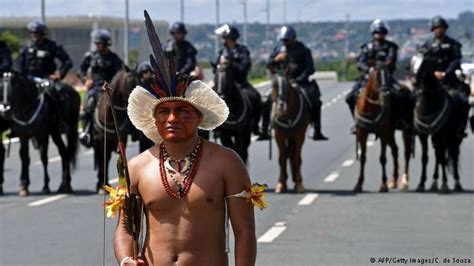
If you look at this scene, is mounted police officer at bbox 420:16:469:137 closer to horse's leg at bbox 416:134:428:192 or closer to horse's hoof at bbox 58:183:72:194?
horse's leg at bbox 416:134:428:192

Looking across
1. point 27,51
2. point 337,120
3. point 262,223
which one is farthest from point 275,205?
point 337,120

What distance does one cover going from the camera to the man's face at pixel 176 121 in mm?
6793

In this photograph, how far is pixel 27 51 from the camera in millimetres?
23422

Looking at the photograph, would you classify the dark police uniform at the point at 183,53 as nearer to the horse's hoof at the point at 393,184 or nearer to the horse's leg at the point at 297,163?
the horse's leg at the point at 297,163

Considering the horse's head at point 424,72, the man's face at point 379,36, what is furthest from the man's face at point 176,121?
the man's face at point 379,36

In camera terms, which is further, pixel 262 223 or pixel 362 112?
pixel 362 112

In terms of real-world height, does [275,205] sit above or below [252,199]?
below

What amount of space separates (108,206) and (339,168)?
19.9 m

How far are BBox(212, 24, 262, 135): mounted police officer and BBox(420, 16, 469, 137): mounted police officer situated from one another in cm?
255

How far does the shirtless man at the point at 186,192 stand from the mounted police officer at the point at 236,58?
15.3 meters

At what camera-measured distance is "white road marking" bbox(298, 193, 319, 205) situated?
65.0ft

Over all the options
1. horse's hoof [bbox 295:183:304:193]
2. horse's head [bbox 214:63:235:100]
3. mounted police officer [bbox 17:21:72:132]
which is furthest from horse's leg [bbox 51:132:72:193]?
horse's hoof [bbox 295:183:304:193]

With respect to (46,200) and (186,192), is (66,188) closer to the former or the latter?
(46,200)

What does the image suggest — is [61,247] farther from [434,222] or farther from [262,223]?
[434,222]
